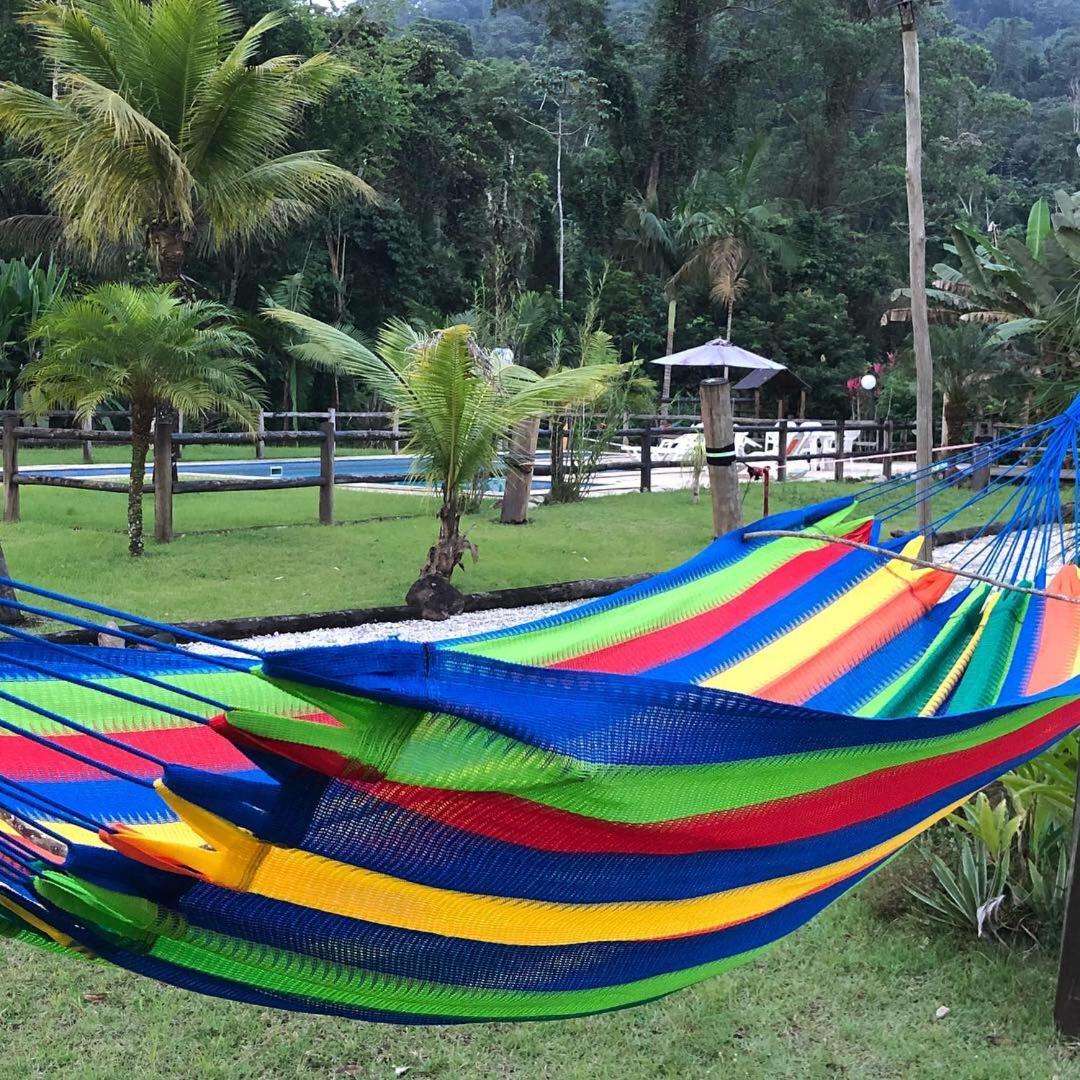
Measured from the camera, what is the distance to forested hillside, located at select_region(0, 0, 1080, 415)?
17844mm

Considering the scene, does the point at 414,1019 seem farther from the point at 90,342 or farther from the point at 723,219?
the point at 723,219

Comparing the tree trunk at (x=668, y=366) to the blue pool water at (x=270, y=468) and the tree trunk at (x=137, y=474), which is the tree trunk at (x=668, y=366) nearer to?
the blue pool water at (x=270, y=468)

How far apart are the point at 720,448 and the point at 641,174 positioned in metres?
20.3

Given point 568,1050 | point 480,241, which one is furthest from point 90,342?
point 480,241

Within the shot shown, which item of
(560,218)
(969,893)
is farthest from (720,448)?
(560,218)

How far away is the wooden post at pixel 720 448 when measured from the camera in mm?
5547

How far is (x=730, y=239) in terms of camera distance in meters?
20.4

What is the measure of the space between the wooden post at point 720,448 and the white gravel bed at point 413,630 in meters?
0.87

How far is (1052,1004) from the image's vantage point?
206cm

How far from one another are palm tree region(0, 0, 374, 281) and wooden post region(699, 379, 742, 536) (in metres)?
4.68

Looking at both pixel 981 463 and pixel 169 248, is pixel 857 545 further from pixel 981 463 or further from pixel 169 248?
pixel 169 248

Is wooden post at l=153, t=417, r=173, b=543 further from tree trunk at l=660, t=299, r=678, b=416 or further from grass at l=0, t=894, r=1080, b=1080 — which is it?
tree trunk at l=660, t=299, r=678, b=416

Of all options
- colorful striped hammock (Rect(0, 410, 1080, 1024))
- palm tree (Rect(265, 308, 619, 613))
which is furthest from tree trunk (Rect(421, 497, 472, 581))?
colorful striped hammock (Rect(0, 410, 1080, 1024))

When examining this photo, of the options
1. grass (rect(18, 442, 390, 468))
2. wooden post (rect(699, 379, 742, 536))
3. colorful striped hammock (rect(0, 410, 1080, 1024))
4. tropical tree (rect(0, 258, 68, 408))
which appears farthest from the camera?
tropical tree (rect(0, 258, 68, 408))
